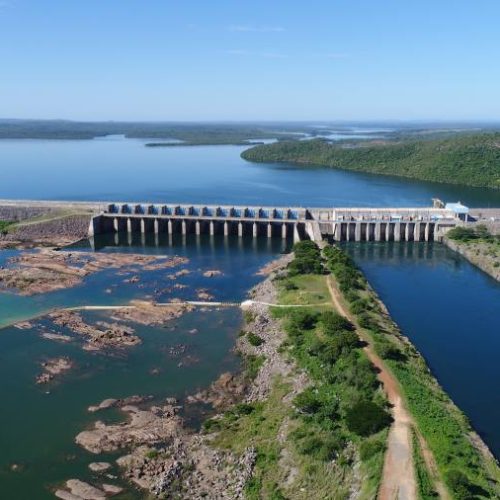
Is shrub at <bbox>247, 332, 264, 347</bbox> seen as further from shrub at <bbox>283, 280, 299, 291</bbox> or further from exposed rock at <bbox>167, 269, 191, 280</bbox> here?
exposed rock at <bbox>167, 269, 191, 280</bbox>

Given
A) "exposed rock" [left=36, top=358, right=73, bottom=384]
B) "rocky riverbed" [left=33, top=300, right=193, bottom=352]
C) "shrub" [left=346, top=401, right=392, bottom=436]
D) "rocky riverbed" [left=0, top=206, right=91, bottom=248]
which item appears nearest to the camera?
"shrub" [left=346, top=401, right=392, bottom=436]

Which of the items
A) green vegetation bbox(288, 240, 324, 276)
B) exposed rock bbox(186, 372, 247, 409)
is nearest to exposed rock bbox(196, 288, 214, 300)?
green vegetation bbox(288, 240, 324, 276)

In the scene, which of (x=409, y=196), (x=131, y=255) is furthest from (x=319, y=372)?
(x=409, y=196)

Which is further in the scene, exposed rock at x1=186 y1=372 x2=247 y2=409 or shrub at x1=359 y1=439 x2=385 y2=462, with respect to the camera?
exposed rock at x1=186 y1=372 x2=247 y2=409

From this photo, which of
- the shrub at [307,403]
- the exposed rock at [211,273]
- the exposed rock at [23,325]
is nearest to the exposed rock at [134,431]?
the shrub at [307,403]

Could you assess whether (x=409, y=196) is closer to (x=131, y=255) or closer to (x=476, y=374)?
(x=131, y=255)

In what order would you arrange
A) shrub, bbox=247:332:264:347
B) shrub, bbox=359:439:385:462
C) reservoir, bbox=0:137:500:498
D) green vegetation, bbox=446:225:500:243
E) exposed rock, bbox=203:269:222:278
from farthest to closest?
green vegetation, bbox=446:225:500:243
exposed rock, bbox=203:269:222:278
shrub, bbox=247:332:264:347
reservoir, bbox=0:137:500:498
shrub, bbox=359:439:385:462
